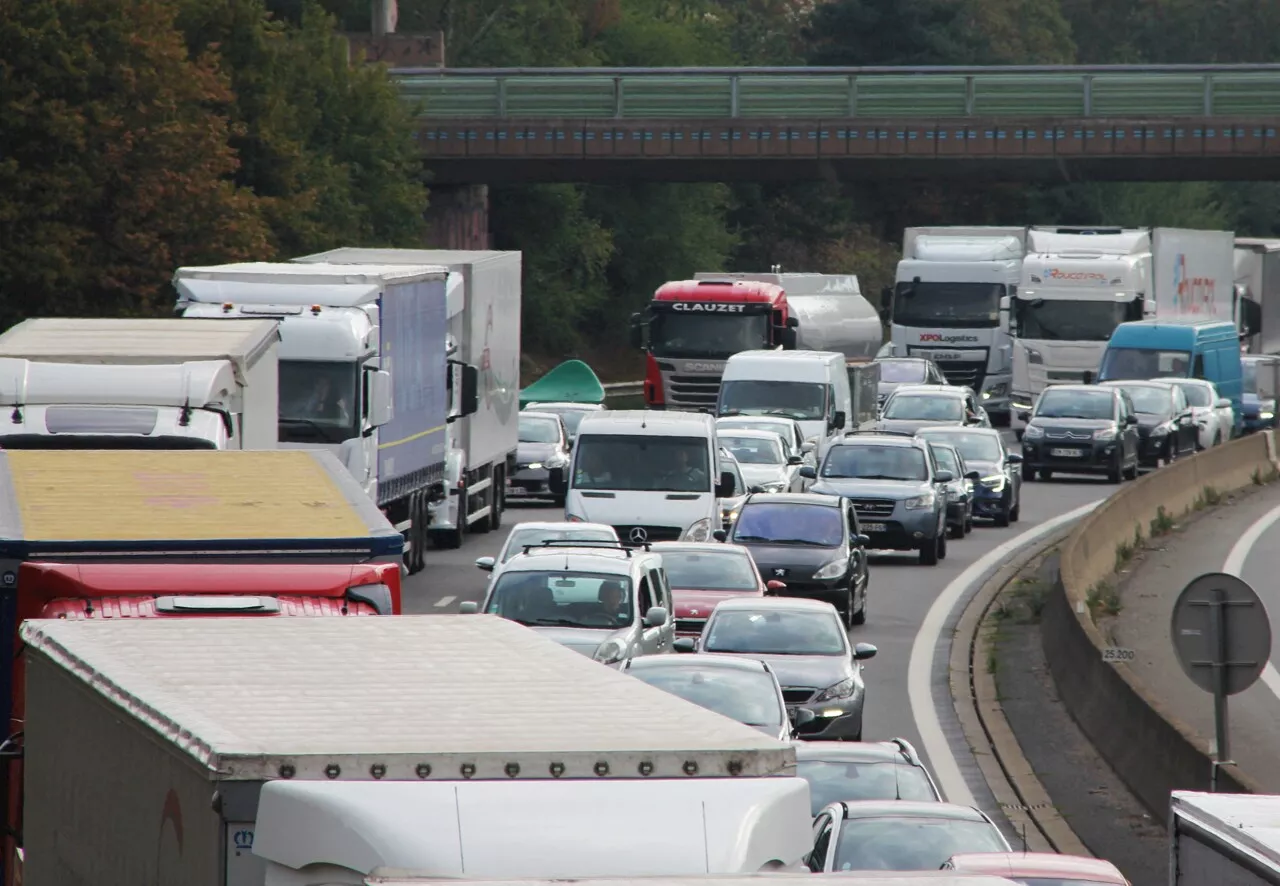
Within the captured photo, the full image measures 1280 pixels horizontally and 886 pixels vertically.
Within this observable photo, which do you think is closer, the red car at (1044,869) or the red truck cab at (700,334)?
the red car at (1044,869)

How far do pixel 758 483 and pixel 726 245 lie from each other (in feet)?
190

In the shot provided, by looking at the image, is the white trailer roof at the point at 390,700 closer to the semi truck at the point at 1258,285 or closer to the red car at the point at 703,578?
the red car at the point at 703,578

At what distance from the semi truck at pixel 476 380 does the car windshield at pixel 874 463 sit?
4.71m

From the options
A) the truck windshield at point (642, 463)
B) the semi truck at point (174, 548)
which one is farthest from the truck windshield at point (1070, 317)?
the semi truck at point (174, 548)

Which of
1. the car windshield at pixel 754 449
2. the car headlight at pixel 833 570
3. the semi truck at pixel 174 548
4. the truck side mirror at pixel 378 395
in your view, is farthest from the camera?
the car windshield at pixel 754 449

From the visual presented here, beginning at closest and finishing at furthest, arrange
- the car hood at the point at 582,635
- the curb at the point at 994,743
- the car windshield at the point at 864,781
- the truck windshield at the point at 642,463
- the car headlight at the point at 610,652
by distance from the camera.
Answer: the car windshield at the point at 864,781
the curb at the point at 994,743
the car headlight at the point at 610,652
the car hood at the point at 582,635
the truck windshield at the point at 642,463

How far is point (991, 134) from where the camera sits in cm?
6825

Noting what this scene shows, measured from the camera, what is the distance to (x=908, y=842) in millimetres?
13000

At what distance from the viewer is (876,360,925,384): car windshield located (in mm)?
56781

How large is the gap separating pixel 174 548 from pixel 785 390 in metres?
31.3

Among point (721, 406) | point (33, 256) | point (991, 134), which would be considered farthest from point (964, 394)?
point (991, 134)

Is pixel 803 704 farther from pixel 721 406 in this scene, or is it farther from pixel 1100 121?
pixel 1100 121

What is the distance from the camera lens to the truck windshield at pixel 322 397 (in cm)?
2752

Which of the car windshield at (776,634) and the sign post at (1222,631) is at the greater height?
the sign post at (1222,631)
